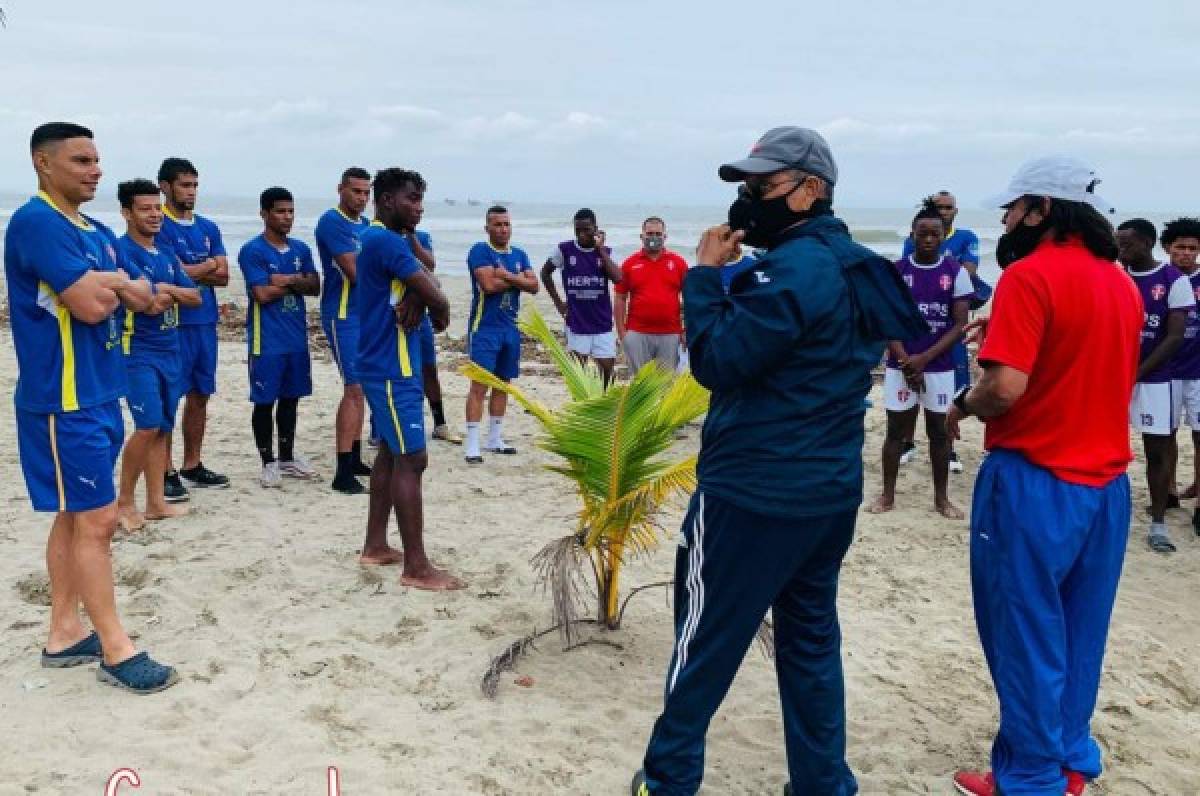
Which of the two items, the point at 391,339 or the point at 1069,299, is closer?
the point at 1069,299

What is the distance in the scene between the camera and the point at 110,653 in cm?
406

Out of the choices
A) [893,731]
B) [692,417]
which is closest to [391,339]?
[692,417]

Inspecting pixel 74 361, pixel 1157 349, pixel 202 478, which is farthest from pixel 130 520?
pixel 1157 349

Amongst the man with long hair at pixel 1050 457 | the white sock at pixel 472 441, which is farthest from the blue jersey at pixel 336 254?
the man with long hair at pixel 1050 457

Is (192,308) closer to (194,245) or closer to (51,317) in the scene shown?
(194,245)

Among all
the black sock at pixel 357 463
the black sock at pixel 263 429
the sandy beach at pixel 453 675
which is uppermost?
the black sock at pixel 263 429

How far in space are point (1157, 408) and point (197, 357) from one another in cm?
651

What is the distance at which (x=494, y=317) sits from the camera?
27.0 ft

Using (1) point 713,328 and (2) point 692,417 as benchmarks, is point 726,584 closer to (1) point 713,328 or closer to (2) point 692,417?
(1) point 713,328

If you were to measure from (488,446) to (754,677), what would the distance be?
14.5 feet

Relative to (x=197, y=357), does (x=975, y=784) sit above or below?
below

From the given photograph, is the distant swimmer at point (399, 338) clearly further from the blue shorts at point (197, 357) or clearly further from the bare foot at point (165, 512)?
the blue shorts at point (197, 357)

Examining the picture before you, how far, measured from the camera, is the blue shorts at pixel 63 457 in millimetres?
3893

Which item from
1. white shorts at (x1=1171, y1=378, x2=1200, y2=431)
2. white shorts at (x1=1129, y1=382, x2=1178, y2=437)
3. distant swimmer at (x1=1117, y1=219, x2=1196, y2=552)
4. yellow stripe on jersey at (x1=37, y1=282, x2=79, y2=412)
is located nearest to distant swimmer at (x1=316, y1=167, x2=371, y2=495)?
yellow stripe on jersey at (x1=37, y1=282, x2=79, y2=412)
